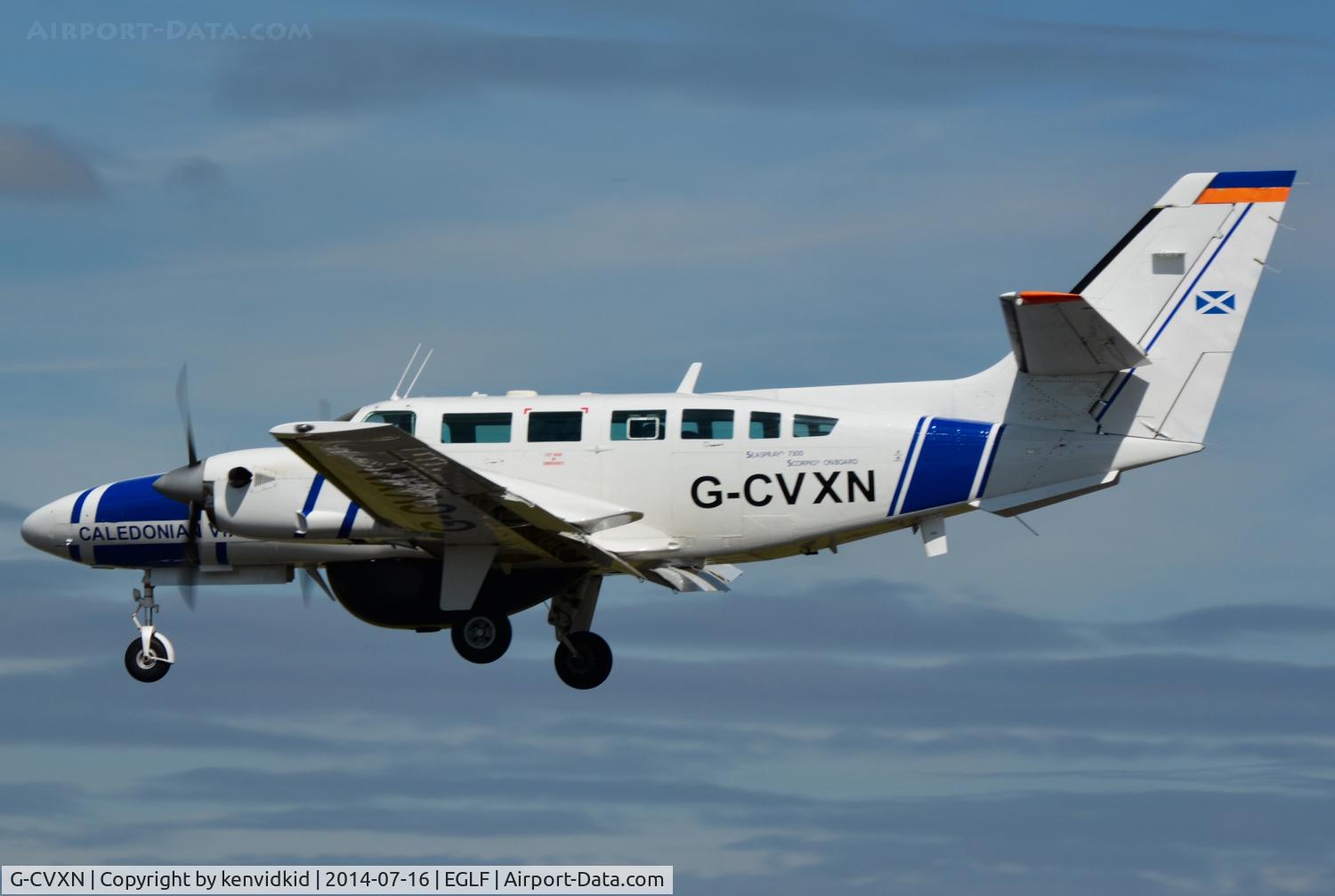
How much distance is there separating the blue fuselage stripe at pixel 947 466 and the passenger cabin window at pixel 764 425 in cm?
178

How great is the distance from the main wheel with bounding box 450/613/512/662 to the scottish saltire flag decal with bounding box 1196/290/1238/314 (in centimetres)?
947

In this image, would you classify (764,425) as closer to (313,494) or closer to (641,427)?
(641,427)

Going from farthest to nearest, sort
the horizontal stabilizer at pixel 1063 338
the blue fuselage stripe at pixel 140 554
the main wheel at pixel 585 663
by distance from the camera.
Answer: the blue fuselage stripe at pixel 140 554 → the main wheel at pixel 585 663 → the horizontal stabilizer at pixel 1063 338

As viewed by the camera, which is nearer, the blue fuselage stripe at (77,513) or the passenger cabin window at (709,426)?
the passenger cabin window at (709,426)

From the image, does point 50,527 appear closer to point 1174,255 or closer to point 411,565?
point 411,565

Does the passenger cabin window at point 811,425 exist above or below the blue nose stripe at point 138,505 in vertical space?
above

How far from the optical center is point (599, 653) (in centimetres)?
2831

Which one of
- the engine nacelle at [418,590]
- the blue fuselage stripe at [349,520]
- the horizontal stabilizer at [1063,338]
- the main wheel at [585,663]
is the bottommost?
the main wheel at [585,663]

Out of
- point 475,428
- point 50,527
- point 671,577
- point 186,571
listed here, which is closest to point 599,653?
point 671,577

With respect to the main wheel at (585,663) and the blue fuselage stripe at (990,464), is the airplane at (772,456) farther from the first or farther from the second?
the main wheel at (585,663)

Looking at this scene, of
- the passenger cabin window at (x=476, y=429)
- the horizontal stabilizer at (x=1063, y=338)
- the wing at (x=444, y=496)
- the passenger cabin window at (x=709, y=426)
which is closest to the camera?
Result: the wing at (x=444, y=496)

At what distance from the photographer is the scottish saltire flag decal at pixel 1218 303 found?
2638 cm

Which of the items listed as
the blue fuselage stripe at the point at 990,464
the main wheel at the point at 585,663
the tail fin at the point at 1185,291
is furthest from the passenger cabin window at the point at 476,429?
the tail fin at the point at 1185,291

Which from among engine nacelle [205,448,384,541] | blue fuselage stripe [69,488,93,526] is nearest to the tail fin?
engine nacelle [205,448,384,541]
